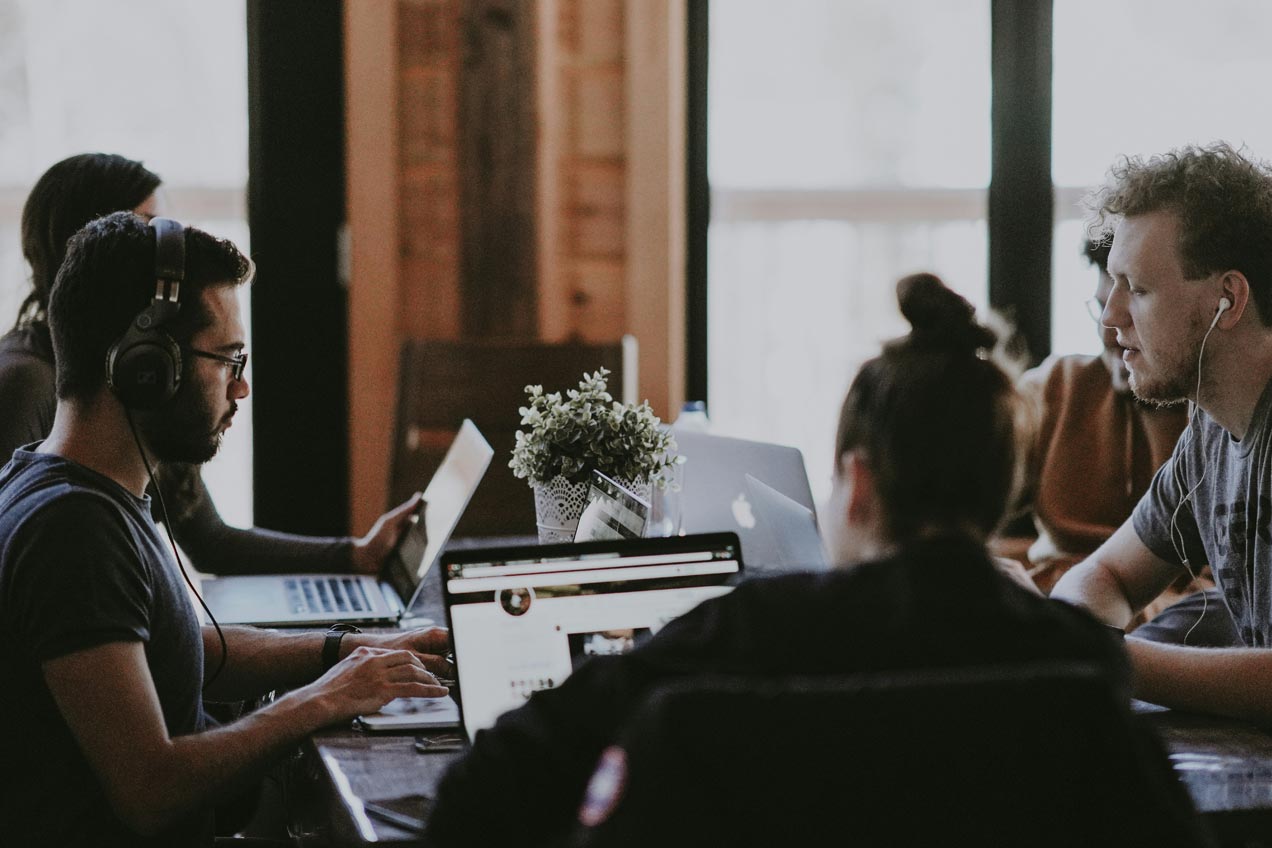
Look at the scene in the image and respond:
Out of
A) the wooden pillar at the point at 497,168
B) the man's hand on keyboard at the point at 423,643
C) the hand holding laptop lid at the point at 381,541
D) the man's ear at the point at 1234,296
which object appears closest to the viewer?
the man's hand on keyboard at the point at 423,643

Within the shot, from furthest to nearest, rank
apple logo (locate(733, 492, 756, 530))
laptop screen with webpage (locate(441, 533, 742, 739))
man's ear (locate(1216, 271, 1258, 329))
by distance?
1. apple logo (locate(733, 492, 756, 530))
2. man's ear (locate(1216, 271, 1258, 329))
3. laptop screen with webpage (locate(441, 533, 742, 739))

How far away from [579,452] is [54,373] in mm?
854

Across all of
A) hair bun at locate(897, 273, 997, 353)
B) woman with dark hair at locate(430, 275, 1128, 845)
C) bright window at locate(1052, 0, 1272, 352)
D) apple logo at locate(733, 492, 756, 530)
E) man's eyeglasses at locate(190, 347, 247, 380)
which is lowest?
apple logo at locate(733, 492, 756, 530)

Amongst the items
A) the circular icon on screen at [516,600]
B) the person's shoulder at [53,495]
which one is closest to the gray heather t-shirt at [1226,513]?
the circular icon on screen at [516,600]

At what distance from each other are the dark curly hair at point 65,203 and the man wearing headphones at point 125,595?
756 mm

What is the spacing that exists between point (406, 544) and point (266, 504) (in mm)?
1449

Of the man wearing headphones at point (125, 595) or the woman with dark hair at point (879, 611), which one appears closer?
the woman with dark hair at point (879, 611)

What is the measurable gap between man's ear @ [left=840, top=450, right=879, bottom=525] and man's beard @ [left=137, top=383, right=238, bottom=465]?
2.58 feet

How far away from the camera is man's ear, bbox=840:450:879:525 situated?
38.6 inches

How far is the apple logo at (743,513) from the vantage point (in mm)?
1876

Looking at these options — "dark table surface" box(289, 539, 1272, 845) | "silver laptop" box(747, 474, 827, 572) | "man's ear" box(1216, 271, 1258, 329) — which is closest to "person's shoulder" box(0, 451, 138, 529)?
"dark table surface" box(289, 539, 1272, 845)

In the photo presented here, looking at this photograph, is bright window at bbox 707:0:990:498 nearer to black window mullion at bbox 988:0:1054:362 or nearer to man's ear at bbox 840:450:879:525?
black window mullion at bbox 988:0:1054:362

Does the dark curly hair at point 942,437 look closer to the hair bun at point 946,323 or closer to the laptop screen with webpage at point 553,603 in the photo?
the hair bun at point 946,323

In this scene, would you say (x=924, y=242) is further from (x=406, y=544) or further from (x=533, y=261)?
(x=406, y=544)
